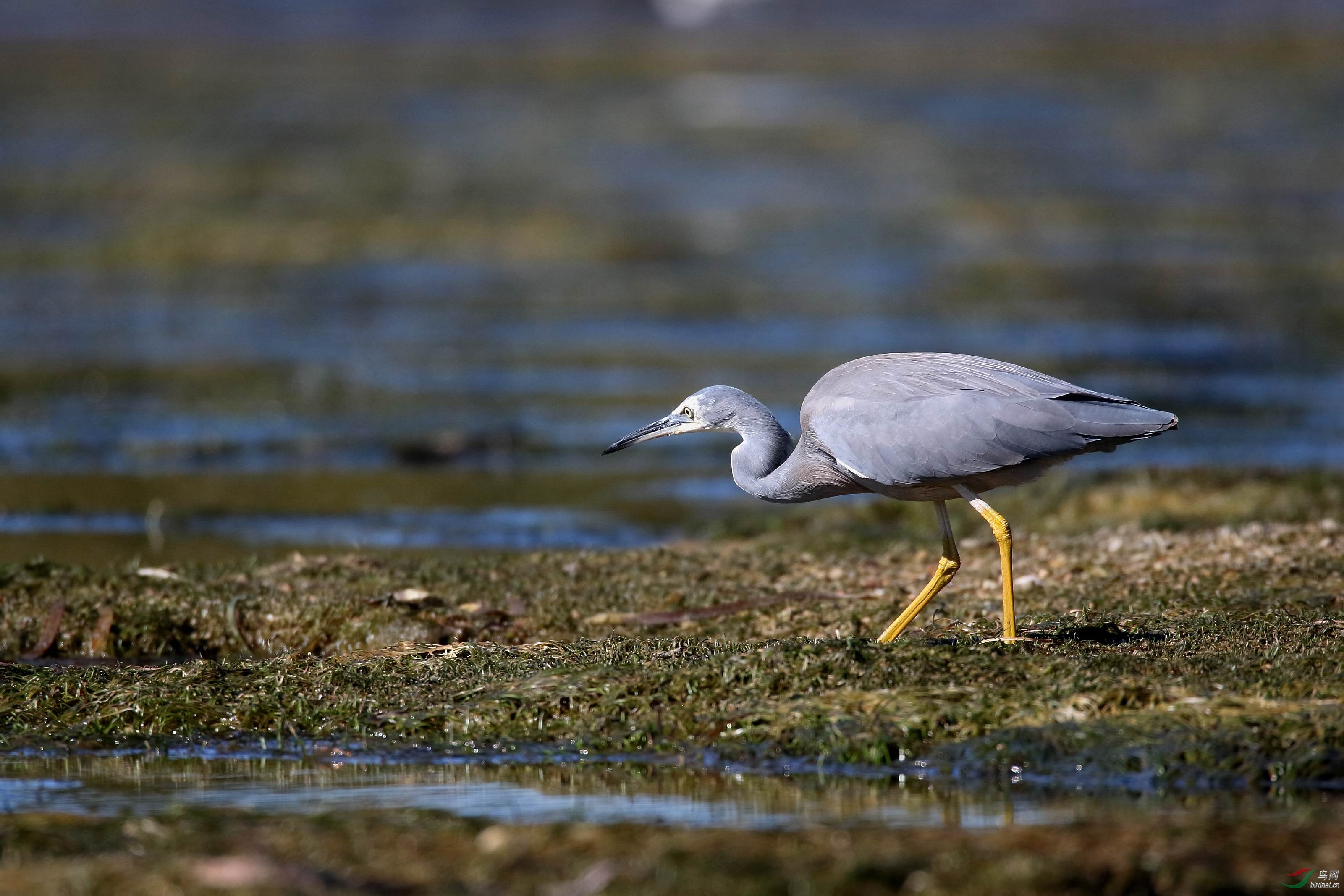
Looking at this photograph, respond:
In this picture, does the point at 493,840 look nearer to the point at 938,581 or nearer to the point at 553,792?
the point at 553,792

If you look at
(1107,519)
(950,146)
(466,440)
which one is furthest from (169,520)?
(950,146)

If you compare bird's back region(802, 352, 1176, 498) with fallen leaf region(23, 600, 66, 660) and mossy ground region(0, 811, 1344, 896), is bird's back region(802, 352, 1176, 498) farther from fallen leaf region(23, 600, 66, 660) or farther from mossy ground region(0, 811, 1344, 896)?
fallen leaf region(23, 600, 66, 660)

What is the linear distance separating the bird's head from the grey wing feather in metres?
0.54

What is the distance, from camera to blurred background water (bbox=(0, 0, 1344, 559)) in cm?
1406

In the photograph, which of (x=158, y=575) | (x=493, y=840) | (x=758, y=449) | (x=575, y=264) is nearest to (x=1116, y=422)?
(x=758, y=449)

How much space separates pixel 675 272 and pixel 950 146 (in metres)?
12.8

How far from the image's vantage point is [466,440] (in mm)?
14766

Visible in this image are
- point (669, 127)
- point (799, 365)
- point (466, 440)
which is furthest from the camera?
point (669, 127)

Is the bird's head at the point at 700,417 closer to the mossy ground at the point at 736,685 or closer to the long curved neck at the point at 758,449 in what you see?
the long curved neck at the point at 758,449

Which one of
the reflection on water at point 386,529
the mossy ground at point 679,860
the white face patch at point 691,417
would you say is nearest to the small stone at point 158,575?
the reflection on water at point 386,529

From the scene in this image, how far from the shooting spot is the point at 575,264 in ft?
84.5

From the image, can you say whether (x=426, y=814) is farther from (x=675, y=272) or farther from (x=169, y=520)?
(x=675, y=272)

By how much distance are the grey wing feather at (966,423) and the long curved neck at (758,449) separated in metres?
0.35

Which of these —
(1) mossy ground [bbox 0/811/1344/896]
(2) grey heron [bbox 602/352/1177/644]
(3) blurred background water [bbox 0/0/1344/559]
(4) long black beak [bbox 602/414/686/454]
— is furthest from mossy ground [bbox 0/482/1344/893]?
(3) blurred background water [bbox 0/0/1344/559]
